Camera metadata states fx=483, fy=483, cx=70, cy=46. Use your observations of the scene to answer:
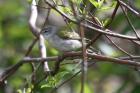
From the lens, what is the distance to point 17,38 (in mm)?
4176

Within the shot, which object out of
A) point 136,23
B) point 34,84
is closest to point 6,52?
point 136,23

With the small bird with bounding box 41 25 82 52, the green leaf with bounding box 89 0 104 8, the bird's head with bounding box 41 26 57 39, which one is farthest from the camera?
the bird's head with bounding box 41 26 57 39

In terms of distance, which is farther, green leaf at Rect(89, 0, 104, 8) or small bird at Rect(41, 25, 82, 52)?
small bird at Rect(41, 25, 82, 52)

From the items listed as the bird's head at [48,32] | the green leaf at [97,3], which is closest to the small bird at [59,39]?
the bird's head at [48,32]

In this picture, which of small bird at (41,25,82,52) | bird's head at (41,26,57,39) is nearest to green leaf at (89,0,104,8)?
small bird at (41,25,82,52)

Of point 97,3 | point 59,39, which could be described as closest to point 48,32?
point 59,39

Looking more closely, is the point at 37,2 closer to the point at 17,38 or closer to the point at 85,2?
the point at 85,2

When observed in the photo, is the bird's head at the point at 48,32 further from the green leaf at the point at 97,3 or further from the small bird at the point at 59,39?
the green leaf at the point at 97,3

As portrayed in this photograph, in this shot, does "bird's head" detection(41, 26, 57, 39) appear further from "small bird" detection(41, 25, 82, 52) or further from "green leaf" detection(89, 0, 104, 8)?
"green leaf" detection(89, 0, 104, 8)

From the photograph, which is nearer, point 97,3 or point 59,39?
point 97,3

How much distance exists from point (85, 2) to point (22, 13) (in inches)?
101

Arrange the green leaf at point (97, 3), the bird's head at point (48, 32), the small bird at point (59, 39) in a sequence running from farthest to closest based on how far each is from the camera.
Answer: the bird's head at point (48, 32), the small bird at point (59, 39), the green leaf at point (97, 3)

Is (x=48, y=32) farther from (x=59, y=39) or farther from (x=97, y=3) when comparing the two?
(x=97, y=3)

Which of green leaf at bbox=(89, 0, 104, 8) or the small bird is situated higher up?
green leaf at bbox=(89, 0, 104, 8)
